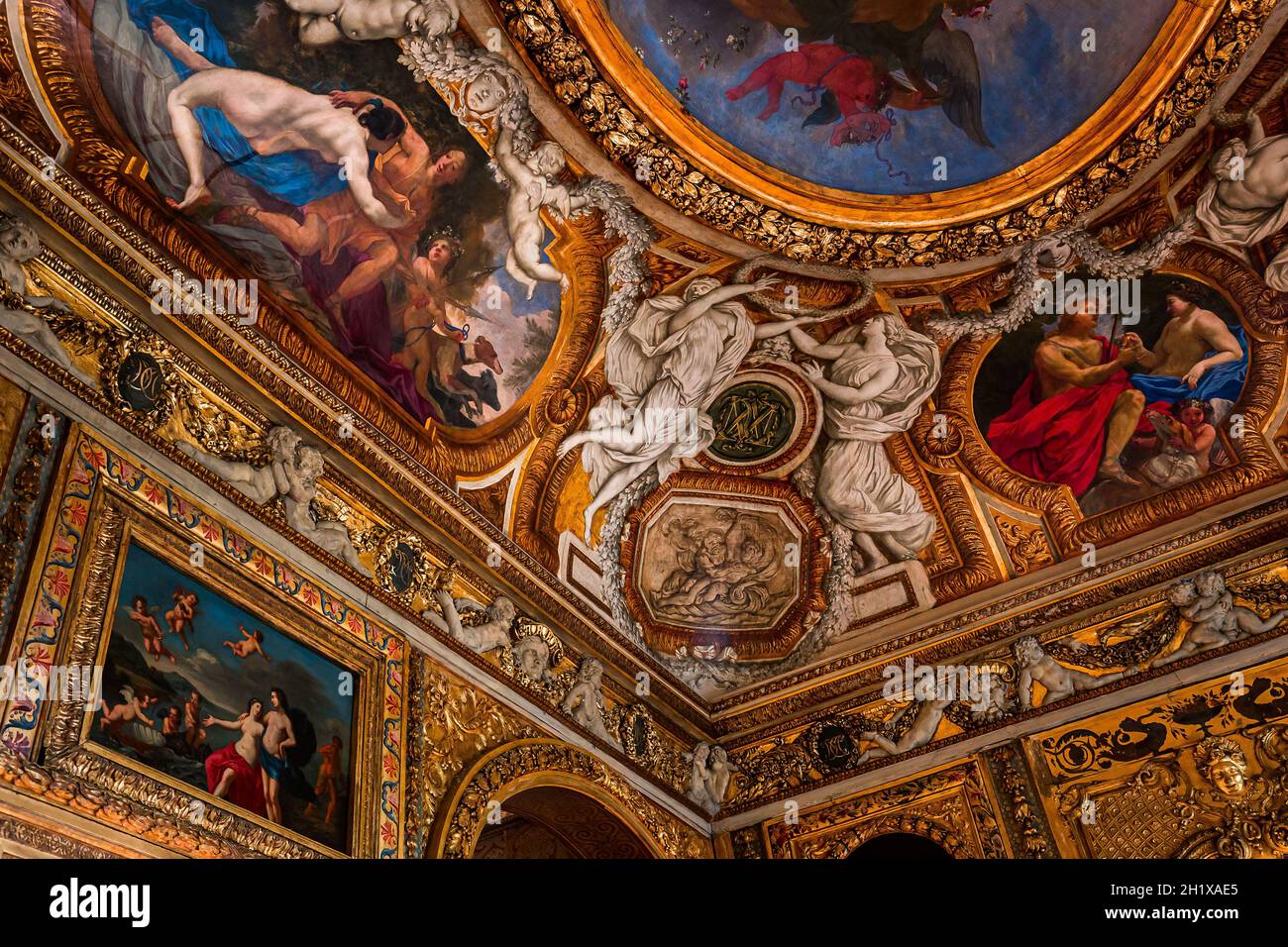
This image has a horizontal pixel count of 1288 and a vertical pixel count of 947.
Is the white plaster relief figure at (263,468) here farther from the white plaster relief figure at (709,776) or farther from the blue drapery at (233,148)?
the white plaster relief figure at (709,776)

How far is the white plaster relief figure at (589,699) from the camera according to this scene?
10016mm

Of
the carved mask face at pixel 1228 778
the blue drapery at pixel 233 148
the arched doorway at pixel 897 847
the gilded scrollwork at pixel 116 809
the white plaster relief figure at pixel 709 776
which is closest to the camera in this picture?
the gilded scrollwork at pixel 116 809

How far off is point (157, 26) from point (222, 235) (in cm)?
145

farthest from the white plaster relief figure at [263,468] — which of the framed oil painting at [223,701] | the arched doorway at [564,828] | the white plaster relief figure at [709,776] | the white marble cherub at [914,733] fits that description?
the white marble cherub at [914,733]

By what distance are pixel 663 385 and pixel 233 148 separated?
490 cm

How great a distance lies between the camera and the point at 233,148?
7.91 meters

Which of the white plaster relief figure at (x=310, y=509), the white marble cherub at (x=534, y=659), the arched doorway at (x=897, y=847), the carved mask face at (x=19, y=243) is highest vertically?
the carved mask face at (x=19, y=243)

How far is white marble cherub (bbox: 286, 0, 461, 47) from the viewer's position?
8.12m

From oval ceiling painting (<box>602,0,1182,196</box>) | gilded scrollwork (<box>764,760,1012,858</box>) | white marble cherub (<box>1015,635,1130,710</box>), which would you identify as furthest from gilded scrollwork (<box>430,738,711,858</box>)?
oval ceiling painting (<box>602,0,1182,196</box>)

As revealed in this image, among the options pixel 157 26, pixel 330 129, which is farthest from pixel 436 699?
pixel 157 26

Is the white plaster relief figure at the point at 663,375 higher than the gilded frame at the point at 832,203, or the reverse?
the gilded frame at the point at 832,203

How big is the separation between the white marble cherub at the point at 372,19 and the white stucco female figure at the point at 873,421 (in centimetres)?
497

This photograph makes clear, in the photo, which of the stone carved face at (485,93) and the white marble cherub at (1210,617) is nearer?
the stone carved face at (485,93)
